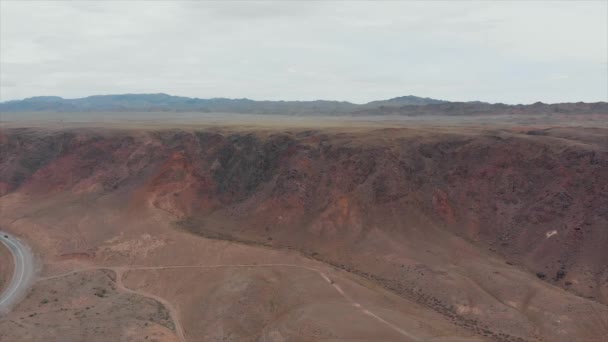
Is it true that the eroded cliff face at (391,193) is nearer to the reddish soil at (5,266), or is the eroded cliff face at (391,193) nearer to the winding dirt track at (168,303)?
the winding dirt track at (168,303)

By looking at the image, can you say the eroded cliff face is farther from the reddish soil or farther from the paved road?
the reddish soil

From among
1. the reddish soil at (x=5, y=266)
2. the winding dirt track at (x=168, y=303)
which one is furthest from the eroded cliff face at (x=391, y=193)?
the reddish soil at (x=5, y=266)

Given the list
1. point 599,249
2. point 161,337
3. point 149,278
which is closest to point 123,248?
point 149,278

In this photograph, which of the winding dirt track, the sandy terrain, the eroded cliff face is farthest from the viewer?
the sandy terrain

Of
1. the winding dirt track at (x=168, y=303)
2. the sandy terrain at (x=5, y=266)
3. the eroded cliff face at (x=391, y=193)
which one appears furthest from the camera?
the sandy terrain at (x=5, y=266)

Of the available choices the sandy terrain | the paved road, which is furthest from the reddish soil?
the paved road

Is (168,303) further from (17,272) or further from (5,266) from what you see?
(5,266)
